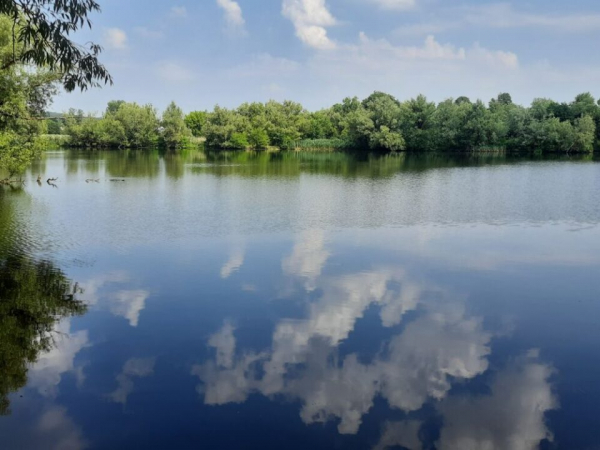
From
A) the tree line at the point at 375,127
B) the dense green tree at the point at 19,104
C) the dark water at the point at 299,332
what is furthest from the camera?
the tree line at the point at 375,127

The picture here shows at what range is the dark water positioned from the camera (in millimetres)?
7707

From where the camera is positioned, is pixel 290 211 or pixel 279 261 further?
pixel 290 211

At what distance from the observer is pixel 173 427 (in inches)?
300

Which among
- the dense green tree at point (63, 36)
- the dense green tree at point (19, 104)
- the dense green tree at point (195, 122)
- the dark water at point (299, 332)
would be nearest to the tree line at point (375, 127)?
the dense green tree at point (195, 122)

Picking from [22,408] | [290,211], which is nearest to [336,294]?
[22,408]

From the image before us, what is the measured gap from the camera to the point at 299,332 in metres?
11.1

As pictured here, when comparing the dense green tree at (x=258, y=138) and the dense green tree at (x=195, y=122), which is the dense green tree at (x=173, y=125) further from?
the dense green tree at (x=195, y=122)

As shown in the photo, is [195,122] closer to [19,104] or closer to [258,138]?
[258,138]

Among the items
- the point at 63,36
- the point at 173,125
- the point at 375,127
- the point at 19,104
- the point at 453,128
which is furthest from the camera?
the point at 173,125

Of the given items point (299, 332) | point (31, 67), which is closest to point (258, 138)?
point (31, 67)

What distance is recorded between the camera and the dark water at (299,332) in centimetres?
771

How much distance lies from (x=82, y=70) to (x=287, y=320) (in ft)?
21.6

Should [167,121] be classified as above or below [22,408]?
above

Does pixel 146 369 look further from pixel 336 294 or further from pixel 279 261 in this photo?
pixel 279 261
